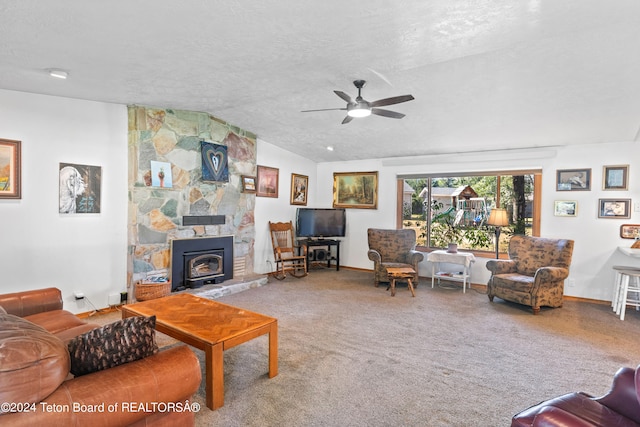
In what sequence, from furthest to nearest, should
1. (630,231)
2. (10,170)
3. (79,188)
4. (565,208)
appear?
(565,208) → (630,231) → (79,188) → (10,170)

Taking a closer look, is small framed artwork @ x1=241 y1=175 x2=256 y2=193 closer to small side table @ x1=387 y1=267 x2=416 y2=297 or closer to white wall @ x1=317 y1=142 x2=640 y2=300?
small side table @ x1=387 y1=267 x2=416 y2=297

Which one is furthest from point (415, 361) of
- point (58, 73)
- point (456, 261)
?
point (58, 73)

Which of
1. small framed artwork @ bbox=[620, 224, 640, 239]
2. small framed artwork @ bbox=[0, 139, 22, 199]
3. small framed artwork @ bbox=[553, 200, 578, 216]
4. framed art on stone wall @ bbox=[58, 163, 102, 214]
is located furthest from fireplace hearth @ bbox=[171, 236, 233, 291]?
small framed artwork @ bbox=[620, 224, 640, 239]

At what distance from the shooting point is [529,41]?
8.86 ft

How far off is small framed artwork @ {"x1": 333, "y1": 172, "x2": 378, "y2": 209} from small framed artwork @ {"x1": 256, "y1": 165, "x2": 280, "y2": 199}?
147cm

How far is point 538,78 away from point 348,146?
3374 millimetres

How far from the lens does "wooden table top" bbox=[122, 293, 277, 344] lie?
2.41m

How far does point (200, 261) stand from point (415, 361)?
356 centimetres

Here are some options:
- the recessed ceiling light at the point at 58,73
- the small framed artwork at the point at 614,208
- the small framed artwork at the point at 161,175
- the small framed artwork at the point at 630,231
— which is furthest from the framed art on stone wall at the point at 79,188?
the small framed artwork at the point at 630,231

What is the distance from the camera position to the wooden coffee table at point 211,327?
223 centimetres

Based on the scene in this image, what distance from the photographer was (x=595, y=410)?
1508 millimetres

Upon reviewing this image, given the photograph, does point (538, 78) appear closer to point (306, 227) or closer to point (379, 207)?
point (379, 207)

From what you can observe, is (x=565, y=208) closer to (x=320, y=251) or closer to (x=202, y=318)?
(x=320, y=251)

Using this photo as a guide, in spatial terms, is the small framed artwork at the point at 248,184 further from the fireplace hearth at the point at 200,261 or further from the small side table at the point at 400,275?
the small side table at the point at 400,275
